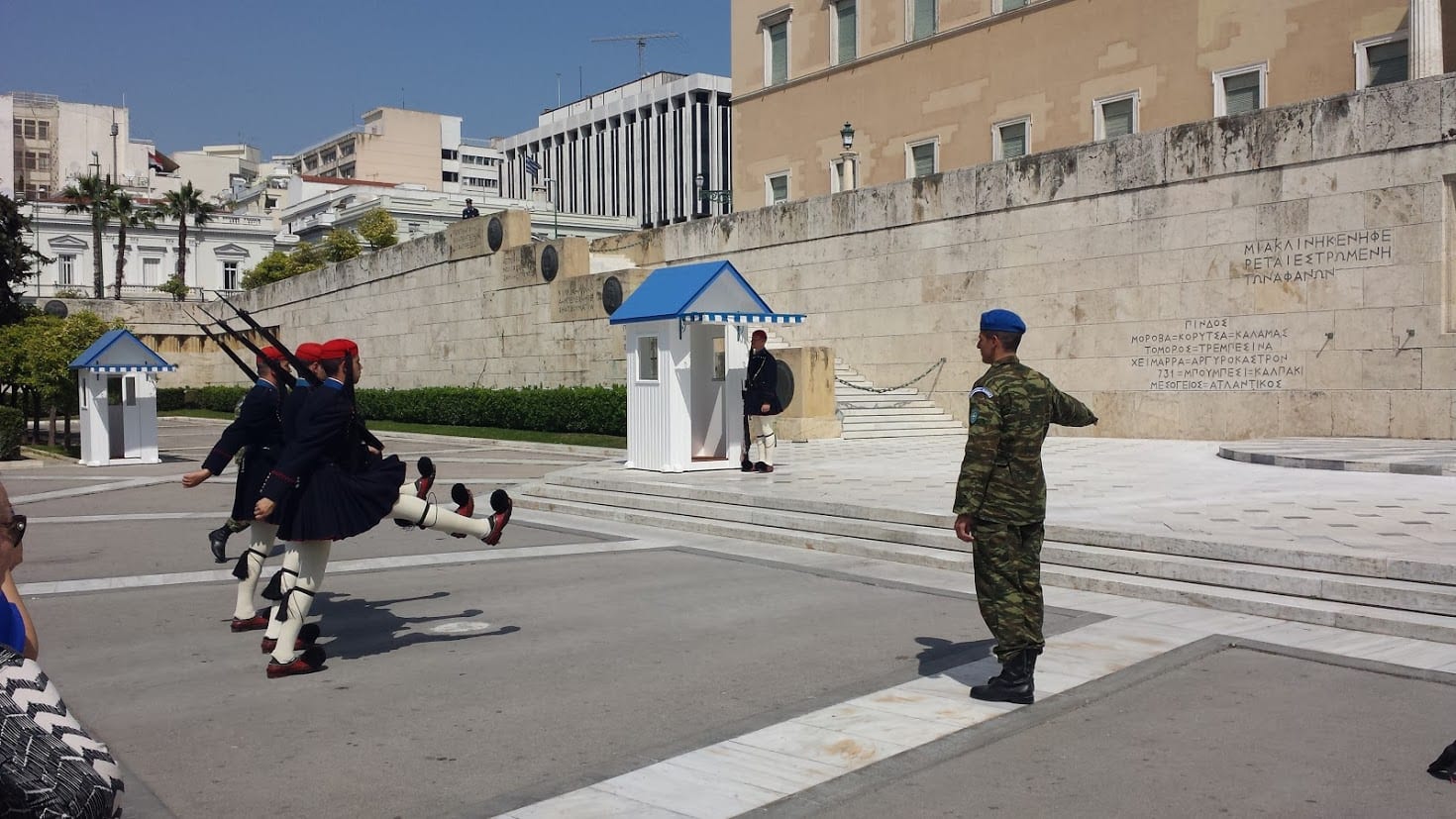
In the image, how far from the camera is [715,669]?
663 centimetres

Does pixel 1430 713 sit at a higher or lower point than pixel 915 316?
lower

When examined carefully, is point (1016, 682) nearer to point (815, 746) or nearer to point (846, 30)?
point (815, 746)

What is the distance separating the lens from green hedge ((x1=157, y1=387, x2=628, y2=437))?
25.3 m

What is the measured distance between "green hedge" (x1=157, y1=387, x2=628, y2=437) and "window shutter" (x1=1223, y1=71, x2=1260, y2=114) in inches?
535

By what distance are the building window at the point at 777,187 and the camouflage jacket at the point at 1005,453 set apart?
29740 millimetres

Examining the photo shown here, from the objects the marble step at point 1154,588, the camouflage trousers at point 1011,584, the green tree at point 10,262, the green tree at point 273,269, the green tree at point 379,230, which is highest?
the green tree at point 379,230

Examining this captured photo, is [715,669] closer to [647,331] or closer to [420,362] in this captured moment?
[647,331]

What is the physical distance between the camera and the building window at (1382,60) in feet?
70.2

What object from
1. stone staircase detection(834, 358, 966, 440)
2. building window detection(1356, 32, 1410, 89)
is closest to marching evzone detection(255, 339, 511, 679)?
stone staircase detection(834, 358, 966, 440)

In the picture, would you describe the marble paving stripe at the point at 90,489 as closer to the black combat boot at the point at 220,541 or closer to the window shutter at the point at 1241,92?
the black combat boot at the point at 220,541

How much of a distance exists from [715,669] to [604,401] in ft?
61.7

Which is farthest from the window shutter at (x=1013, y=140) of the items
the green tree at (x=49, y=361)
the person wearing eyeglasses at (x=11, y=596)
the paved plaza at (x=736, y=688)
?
the person wearing eyeglasses at (x=11, y=596)

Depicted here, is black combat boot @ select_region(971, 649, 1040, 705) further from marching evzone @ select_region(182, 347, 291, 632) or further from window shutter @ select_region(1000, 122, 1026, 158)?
window shutter @ select_region(1000, 122, 1026, 158)

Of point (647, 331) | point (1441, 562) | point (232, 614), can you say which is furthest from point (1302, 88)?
point (232, 614)
